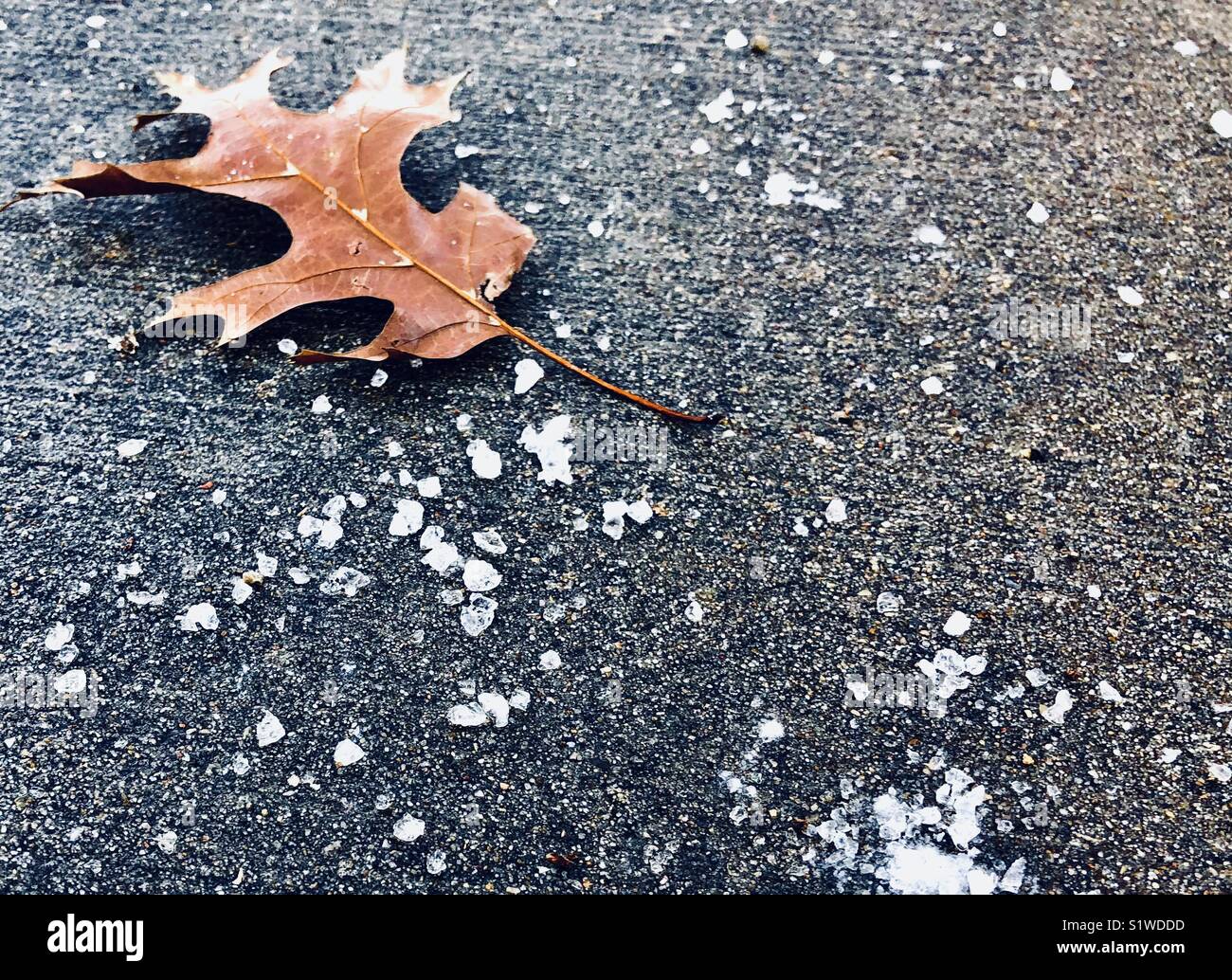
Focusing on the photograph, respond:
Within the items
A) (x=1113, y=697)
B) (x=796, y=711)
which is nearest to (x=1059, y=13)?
(x=1113, y=697)

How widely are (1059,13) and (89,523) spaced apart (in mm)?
2165

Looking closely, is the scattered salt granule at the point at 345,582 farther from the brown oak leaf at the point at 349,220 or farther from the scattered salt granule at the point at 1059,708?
the scattered salt granule at the point at 1059,708

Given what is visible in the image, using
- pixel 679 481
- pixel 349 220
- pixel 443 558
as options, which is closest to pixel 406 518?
pixel 443 558

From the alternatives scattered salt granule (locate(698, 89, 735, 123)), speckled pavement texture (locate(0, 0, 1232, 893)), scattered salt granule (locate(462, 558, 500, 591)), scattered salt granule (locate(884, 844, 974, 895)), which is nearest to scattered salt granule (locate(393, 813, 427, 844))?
speckled pavement texture (locate(0, 0, 1232, 893))

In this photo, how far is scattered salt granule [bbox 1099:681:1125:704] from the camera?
4.34 ft

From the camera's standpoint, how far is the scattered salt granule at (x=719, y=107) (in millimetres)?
1885

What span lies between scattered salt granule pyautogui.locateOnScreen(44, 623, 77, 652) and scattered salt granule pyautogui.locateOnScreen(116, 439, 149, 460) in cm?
29

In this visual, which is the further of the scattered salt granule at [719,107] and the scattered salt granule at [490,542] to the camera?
the scattered salt granule at [719,107]

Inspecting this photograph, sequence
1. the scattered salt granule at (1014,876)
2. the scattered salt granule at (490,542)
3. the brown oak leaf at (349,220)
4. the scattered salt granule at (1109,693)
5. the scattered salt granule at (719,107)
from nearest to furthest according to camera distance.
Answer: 1. the scattered salt granule at (1014,876)
2. the scattered salt granule at (1109,693)
3. the scattered salt granule at (490,542)
4. the brown oak leaf at (349,220)
5. the scattered salt granule at (719,107)

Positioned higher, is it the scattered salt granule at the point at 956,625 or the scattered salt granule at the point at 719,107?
the scattered salt granule at the point at 719,107

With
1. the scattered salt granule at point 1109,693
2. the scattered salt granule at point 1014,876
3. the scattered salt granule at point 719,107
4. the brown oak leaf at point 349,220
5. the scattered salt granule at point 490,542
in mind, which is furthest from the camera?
the scattered salt granule at point 719,107

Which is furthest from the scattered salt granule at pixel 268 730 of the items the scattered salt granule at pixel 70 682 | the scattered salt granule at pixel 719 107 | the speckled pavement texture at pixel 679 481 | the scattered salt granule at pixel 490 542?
the scattered salt granule at pixel 719 107

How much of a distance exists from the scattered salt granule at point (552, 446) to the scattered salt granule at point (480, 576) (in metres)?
0.17

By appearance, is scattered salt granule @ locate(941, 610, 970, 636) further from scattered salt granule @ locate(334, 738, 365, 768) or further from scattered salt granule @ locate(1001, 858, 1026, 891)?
scattered salt granule @ locate(334, 738, 365, 768)
